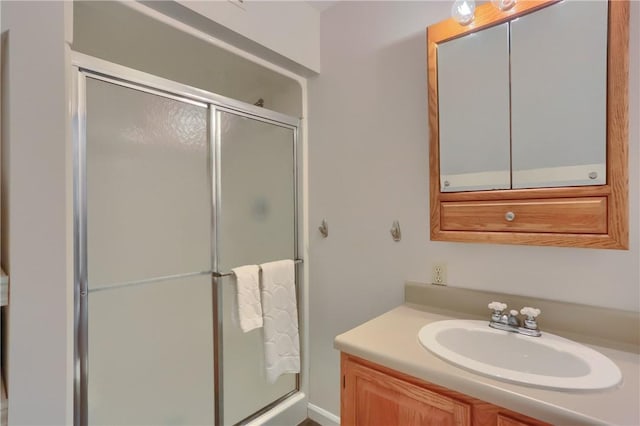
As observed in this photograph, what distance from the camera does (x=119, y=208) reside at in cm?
153

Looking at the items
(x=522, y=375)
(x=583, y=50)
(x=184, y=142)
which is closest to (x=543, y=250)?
(x=522, y=375)

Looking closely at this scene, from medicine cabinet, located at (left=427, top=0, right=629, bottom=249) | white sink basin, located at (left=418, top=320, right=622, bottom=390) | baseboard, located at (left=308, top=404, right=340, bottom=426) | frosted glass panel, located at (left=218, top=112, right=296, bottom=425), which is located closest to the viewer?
white sink basin, located at (left=418, top=320, right=622, bottom=390)

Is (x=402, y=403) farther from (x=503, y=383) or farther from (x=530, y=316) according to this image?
(x=530, y=316)

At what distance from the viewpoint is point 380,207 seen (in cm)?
168

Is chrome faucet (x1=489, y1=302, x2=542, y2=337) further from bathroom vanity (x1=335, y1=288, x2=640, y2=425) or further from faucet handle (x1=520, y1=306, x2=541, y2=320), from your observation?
bathroom vanity (x1=335, y1=288, x2=640, y2=425)

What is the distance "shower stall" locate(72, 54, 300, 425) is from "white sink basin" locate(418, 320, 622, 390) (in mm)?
1075

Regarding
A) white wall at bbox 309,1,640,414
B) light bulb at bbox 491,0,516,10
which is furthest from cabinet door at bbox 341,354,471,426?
light bulb at bbox 491,0,516,10

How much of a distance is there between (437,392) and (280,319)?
103 cm

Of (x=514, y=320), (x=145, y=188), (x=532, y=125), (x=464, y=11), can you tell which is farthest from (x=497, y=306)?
(x=145, y=188)

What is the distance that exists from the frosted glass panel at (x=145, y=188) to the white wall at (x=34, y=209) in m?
0.38

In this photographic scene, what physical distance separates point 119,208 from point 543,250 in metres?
1.87

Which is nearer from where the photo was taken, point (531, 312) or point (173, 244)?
point (531, 312)

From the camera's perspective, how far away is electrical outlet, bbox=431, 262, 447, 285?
1461mm

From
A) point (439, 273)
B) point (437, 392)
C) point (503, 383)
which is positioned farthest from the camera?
point (439, 273)
